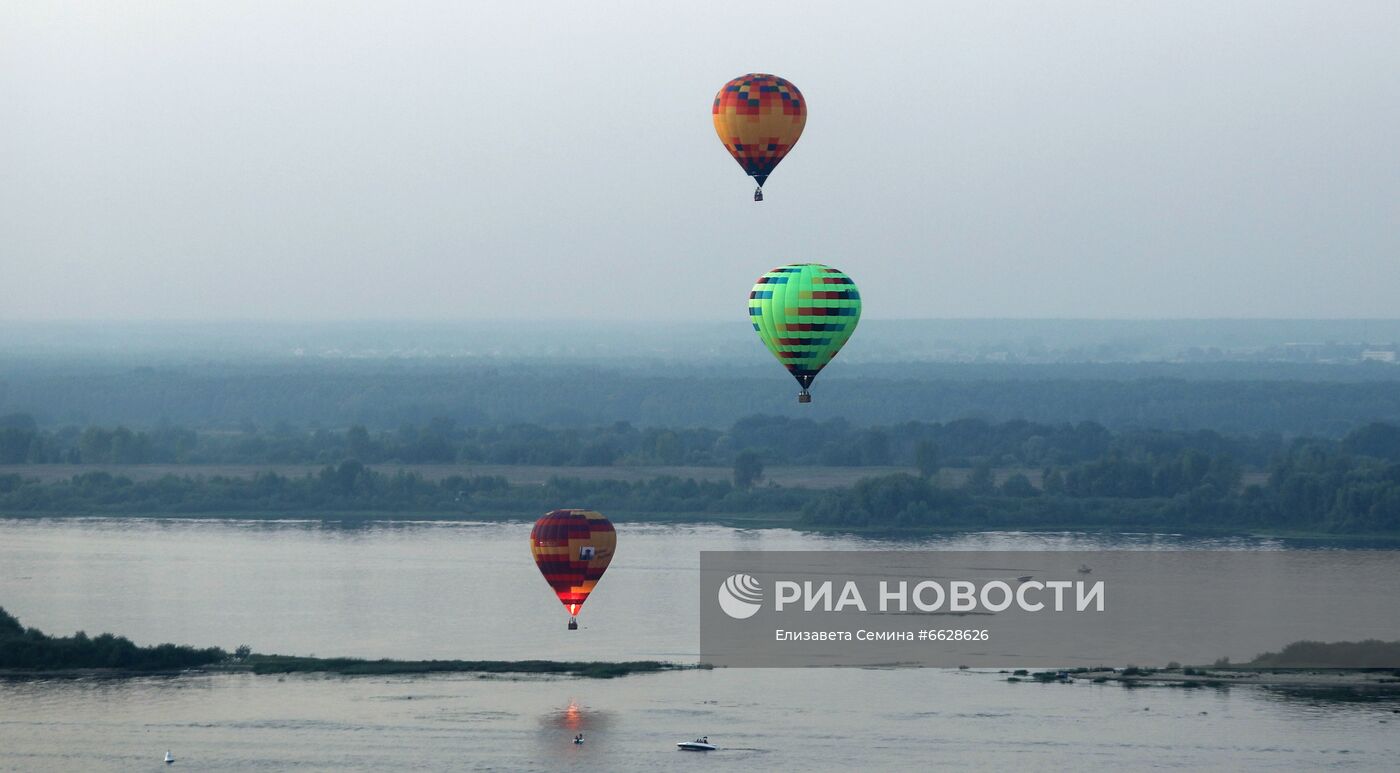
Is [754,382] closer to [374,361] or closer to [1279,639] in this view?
[374,361]

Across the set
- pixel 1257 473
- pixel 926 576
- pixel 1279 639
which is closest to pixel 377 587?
pixel 926 576

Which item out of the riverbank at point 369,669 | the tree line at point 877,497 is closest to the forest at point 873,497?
the tree line at point 877,497

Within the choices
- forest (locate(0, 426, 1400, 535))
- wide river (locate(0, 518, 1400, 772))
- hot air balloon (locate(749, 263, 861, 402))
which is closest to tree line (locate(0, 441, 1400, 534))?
forest (locate(0, 426, 1400, 535))

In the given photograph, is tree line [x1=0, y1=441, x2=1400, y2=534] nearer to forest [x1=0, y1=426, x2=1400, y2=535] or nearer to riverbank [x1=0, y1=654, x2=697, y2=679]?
forest [x1=0, y1=426, x2=1400, y2=535]

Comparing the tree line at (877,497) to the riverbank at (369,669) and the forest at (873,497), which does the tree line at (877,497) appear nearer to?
the forest at (873,497)

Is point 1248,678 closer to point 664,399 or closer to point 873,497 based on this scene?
point 873,497

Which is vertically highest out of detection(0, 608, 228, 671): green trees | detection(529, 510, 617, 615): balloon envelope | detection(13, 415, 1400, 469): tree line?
detection(13, 415, 1400, 469): tree line
